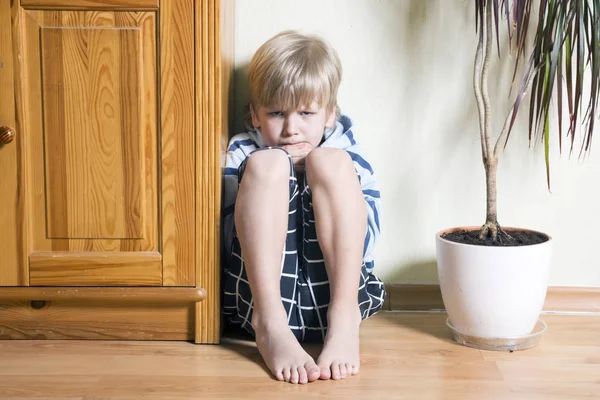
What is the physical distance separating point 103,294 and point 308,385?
499 mm

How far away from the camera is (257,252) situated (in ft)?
5.05

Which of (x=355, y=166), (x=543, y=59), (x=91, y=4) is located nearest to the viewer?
(x=91, y=4)

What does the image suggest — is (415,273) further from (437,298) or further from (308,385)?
(308,385)

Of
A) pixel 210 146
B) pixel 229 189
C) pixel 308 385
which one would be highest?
pixel 210 146

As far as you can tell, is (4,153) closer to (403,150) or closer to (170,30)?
(170,30)

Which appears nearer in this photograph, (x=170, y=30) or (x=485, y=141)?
(x=170, y=30)

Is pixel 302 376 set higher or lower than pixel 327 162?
lower

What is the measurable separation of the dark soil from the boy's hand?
37 centimetres

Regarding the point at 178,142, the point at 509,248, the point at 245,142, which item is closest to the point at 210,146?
the point at 178,142

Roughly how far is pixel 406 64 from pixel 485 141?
315 mm

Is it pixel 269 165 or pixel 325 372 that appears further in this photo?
pixel 269 165

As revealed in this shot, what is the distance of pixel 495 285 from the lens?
160 cm

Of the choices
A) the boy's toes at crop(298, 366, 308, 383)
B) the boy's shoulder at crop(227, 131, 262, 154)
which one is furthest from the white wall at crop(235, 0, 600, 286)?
the boy's toes at crop(298, 366, 308, 383)

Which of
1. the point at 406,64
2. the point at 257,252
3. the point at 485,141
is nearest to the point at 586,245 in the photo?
the point at 485,141
